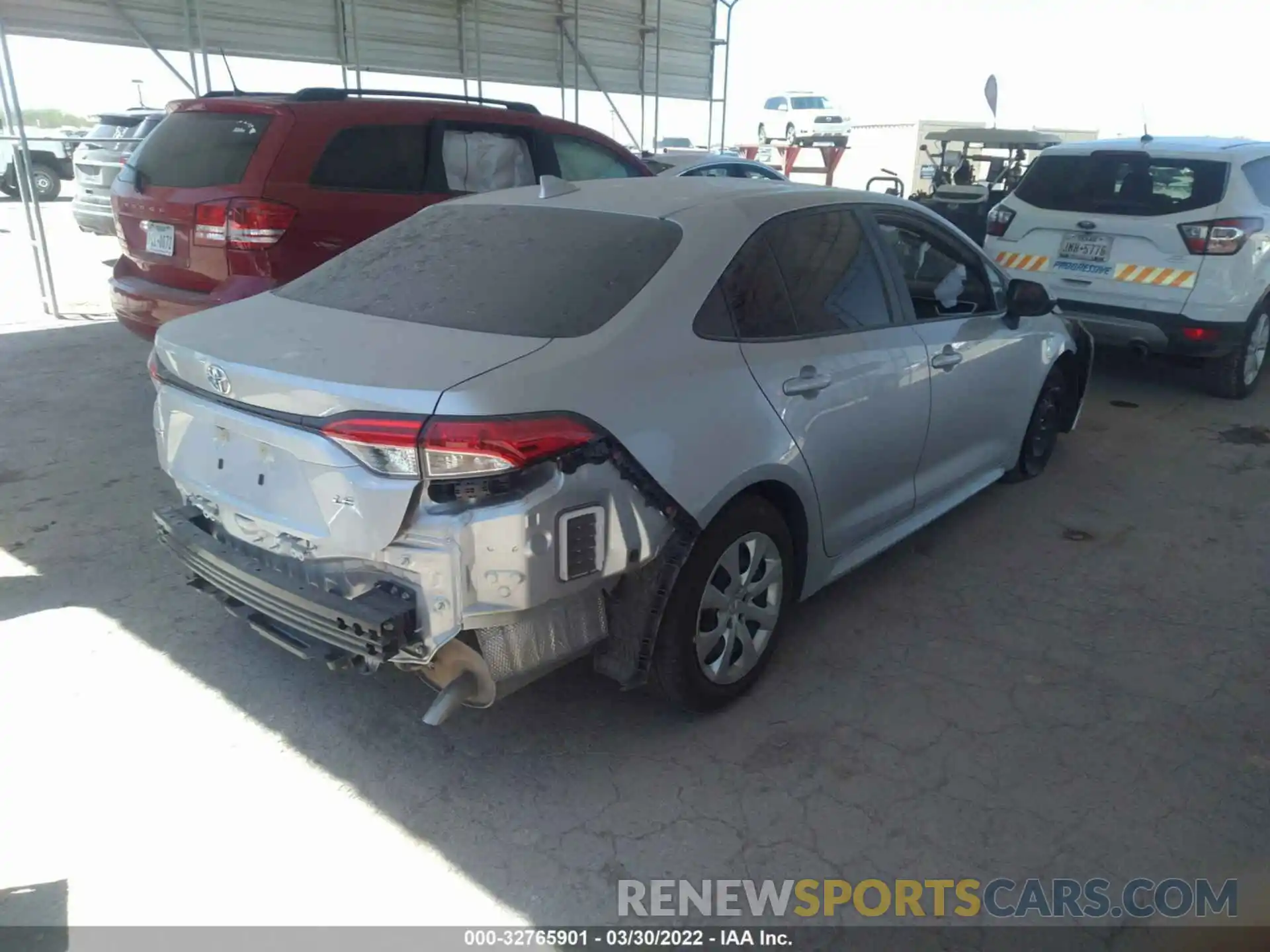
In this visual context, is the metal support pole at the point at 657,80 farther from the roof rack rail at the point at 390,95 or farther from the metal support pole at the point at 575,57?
the roof rack rail at the point at 390,95

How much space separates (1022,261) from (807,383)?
4.63m

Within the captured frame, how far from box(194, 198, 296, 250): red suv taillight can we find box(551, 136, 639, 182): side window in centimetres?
235

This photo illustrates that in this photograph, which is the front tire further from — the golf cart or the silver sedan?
the golf cart

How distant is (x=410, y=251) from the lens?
3.29 m

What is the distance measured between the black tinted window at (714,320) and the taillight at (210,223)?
317cm

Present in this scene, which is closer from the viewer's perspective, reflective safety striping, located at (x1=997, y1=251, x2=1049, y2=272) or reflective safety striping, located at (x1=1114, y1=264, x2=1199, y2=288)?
reflective safety striping, located at (x1=1114, y1=264, x2=1199, y2=288)

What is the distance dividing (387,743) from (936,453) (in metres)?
2.44

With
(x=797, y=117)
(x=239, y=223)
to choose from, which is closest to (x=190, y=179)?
(x=239, y=223)

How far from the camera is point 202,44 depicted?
382 inches

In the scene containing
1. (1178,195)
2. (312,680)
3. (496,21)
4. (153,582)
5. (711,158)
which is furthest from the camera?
(496,21)

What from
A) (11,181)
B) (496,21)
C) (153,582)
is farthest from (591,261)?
(11,181)

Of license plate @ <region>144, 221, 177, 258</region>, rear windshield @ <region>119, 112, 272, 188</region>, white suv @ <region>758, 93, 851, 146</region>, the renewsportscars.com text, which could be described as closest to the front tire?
the renewsportscars.com text

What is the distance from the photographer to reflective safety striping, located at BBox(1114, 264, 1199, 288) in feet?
20.2

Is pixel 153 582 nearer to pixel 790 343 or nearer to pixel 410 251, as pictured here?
pixel 410 251
